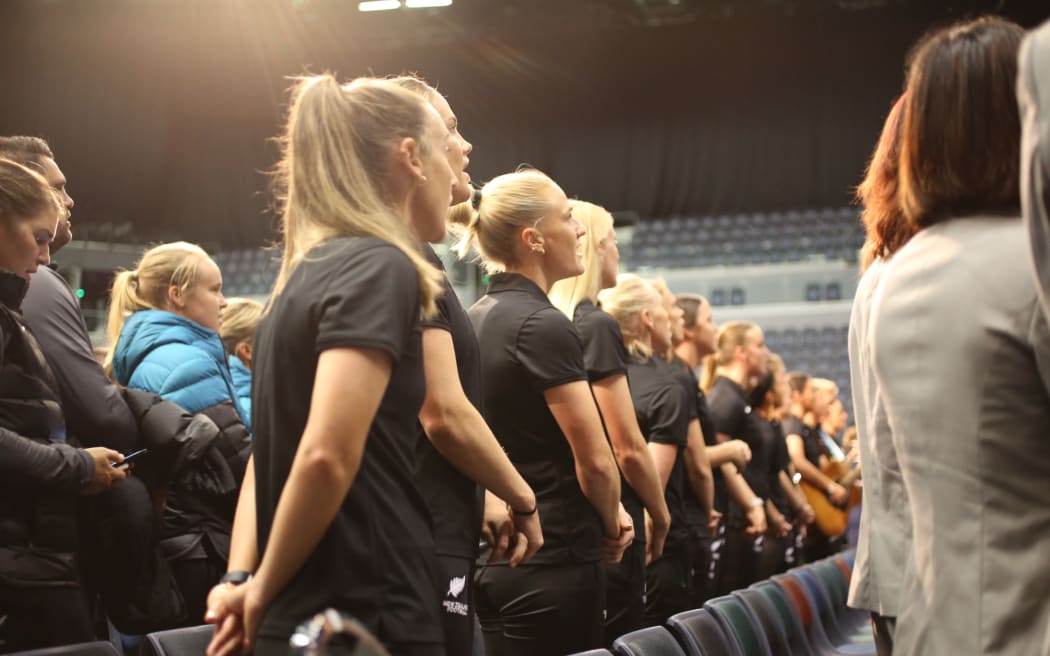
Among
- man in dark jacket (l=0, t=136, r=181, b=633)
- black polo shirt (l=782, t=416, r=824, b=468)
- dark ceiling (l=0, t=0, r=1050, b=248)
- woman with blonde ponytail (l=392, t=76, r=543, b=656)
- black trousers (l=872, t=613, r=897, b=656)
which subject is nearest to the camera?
black trousers (l=872, t=613, r=897, b=656)

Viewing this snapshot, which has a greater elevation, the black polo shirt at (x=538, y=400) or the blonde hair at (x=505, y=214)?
the blonde hair at (x=505, y=214)

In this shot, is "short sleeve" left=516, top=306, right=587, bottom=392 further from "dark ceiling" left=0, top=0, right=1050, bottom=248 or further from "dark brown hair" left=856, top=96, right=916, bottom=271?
"dark ceiling" left=0, top=0, right=1050, bottom=248

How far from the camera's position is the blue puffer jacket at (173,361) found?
9.93 ft

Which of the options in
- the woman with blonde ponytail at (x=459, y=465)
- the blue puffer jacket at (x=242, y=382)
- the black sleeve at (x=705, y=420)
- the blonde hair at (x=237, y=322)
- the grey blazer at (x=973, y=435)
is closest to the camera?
the grey blazer at (x=973, y=435)

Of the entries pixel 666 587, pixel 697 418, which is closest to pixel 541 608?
pixel 666 587

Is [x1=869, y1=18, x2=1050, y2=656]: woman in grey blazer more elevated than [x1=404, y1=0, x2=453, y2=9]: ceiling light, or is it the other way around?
[x1=869, y1=18, x2=1050, y2=656]: woman in grey blazer

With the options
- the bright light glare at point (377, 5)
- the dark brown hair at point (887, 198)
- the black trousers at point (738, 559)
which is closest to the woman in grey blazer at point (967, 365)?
the dark brown hair at point (887, 198)

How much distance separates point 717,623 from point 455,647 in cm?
90

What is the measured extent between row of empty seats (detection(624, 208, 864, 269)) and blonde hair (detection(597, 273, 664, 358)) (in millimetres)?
9971

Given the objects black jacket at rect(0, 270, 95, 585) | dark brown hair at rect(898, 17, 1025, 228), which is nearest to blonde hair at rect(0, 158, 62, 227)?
black jacket at rect(0, 270, 95, 585)

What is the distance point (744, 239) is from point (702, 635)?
12.2m

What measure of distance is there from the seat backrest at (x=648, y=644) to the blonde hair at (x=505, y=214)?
91cm

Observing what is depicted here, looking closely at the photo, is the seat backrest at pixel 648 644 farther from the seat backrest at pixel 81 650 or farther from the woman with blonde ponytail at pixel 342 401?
the seat backrest at pixel 81 650

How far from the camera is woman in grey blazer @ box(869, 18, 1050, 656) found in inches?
49.2
